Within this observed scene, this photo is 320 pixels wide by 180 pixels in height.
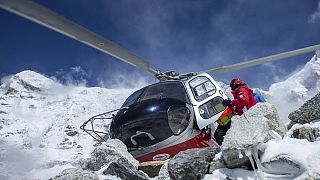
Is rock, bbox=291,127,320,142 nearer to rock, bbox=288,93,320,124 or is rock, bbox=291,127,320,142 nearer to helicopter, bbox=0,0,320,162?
rock, bbox=288,93,320,124

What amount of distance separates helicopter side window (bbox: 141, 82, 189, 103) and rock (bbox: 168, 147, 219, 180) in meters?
3.25

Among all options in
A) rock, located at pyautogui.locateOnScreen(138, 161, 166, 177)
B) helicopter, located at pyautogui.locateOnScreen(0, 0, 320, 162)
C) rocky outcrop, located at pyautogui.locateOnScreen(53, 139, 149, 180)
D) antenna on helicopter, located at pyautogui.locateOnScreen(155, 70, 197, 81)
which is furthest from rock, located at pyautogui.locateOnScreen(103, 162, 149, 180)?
antenna on helicopter, located at pyautogui.locateOnScreen(155, 70, 197, 81)

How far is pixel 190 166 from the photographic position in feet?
15.3

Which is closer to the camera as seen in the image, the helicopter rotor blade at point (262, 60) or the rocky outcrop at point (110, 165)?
the rocky outcrop at point (110, 165)

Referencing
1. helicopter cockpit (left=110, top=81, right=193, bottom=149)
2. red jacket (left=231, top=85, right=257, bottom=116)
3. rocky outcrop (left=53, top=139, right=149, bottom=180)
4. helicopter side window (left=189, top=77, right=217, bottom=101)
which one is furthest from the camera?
helicopter side window (left=189, top=77, right=217, bottom=101)

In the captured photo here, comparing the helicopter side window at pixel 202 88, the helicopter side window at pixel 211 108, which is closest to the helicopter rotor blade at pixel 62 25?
the helicopter side window at pixel 211 108

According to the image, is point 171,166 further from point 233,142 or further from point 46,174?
point 46,174

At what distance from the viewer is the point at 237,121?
5297 millimetres

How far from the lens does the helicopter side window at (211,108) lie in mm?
7988

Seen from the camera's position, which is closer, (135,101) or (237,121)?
(237,121)

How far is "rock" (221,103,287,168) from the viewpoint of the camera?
462 cm

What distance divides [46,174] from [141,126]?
7.24 feet

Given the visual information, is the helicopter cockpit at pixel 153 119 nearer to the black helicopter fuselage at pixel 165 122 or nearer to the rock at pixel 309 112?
the black helicopter fuselage at pixel 165 122

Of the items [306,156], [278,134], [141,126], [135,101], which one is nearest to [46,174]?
[141,126]
